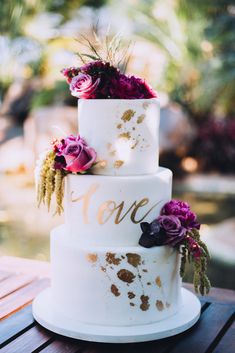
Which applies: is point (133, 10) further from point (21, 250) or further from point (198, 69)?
point (21, 250)

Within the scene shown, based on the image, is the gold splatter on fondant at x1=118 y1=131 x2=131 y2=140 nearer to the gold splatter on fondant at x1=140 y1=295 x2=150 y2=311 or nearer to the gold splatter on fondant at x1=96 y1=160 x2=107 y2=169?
the gold splatter on fondant at x1=96 y1=160 x2=107 y2=169

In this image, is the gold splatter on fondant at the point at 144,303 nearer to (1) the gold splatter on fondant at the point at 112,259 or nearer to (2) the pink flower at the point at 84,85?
(1) the gold splatter on fondant at the point at 112,259

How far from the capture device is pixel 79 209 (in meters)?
2.44

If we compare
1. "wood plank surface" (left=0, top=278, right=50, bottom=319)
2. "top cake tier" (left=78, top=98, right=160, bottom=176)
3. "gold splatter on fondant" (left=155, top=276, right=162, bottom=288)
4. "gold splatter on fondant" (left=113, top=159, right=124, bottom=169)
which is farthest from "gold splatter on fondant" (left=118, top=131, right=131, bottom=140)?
"wood plank surface" (left=0, top=278, right=50, bottom=319)

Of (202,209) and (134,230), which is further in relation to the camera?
(202,209)

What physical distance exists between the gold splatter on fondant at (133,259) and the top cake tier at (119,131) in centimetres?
36

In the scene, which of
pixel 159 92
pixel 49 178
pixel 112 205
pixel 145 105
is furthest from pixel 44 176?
pixel 159 92

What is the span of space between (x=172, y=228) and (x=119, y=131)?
1.60ft

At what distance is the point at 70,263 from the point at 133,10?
11758mm

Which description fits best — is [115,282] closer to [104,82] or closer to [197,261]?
[197,261]

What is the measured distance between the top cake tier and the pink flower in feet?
0.12

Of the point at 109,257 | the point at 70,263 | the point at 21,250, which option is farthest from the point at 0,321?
the point at 21,250

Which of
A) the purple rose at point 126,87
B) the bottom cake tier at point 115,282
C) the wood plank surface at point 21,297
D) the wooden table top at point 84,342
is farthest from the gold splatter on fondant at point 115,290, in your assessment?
the purple rose at point 126,87

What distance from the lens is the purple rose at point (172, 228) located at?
240 cm
